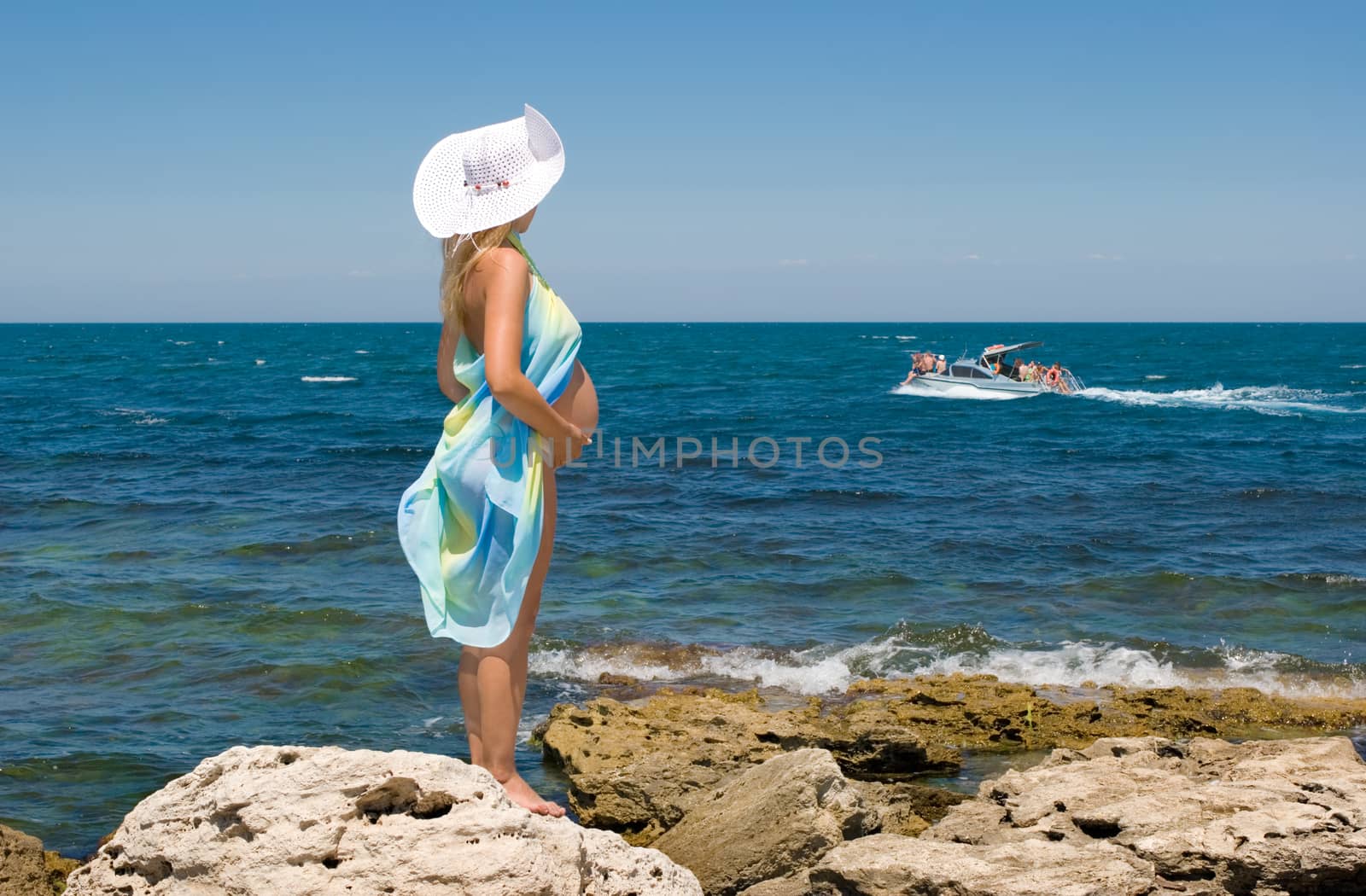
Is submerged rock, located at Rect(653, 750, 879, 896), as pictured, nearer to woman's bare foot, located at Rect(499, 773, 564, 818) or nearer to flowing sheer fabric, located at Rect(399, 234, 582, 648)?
woman's bare foot, located at Rect(499, 773, 564, 818)

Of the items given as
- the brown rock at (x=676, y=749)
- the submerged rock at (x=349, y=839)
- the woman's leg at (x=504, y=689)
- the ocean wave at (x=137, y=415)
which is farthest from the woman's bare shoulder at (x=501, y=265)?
the ocean wave at (x=137, y=415)

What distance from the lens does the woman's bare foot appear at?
131 inches

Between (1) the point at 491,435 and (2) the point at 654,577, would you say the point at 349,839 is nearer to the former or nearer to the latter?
(1) the point at 491,435

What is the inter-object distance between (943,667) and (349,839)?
6.55 m

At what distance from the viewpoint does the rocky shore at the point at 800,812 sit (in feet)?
9.62

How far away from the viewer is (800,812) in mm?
4285

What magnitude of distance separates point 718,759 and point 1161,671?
4.58m

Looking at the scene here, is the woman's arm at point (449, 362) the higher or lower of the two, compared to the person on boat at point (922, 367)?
higher

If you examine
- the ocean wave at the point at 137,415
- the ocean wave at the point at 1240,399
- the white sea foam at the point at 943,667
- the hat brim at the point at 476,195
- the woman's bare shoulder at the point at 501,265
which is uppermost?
the hat brim at the point at 476,195

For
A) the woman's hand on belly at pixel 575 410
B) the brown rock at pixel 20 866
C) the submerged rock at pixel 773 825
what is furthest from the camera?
the brown rock at pixel 20 866

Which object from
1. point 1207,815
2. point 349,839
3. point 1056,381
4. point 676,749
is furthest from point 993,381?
point 349,839

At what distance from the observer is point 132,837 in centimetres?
313

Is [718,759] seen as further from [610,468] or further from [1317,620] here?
[610,468]

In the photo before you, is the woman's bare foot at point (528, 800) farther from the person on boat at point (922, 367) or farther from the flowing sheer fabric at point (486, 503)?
the person on boat at point (922, 367)
